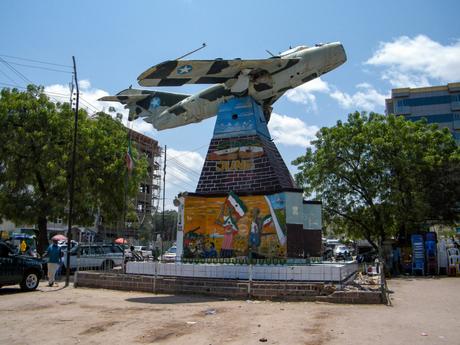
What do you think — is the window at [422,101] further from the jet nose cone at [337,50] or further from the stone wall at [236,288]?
the stone wall at [236,288]

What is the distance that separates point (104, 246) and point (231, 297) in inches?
497

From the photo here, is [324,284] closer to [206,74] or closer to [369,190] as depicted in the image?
[206,74]

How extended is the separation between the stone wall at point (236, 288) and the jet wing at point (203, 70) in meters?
7.26

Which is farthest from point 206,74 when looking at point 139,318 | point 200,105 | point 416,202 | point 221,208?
point 416,202

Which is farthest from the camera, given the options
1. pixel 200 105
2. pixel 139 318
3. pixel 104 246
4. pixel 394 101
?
pixel 394 101

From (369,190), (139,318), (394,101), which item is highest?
(394,101)

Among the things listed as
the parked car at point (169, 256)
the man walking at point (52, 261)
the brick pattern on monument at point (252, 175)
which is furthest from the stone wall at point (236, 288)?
the brick pattern on monument at point (252, 175)

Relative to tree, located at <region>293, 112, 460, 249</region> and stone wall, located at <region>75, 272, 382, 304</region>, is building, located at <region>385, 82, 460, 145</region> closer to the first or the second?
tree, located at <region>293, 112, 460, 249</region>

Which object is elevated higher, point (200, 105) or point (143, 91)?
point (143, 91)

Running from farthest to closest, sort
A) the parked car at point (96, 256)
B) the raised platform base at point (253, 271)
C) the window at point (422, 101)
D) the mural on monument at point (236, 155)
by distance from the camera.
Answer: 1. the window at point (422, 101)
2. the parked car at point (96, 256)
3. the mural on monument at point (236, 155)
4. the raised platform base at point (253, 271)

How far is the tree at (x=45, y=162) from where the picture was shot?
77.3 feet

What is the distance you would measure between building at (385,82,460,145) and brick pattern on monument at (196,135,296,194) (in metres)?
51.8

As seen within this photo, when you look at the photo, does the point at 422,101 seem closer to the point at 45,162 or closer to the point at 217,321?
the point at 45,162

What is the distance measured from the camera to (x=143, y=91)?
21109mm
